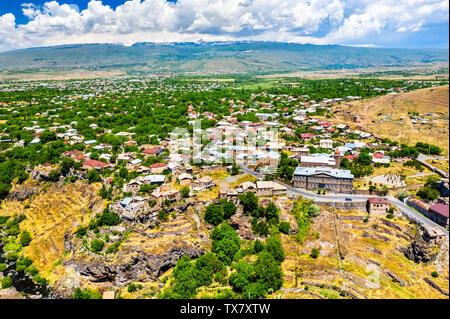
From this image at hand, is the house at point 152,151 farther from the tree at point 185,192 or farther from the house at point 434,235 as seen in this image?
the house at point 434,235

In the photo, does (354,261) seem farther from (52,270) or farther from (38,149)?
A: (38,149)

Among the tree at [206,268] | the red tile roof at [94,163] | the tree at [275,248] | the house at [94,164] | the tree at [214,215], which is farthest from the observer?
the red tile roof at [94,163]

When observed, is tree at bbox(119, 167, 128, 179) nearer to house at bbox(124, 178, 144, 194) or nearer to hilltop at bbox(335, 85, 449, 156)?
house at bbox(124, 178, 144, 194)

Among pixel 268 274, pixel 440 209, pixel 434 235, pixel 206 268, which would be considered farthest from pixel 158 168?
pixel 440 209

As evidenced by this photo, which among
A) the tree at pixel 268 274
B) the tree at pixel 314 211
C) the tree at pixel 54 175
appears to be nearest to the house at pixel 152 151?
the tree at pixel 54 175

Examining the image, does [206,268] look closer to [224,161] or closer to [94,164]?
[224,161]

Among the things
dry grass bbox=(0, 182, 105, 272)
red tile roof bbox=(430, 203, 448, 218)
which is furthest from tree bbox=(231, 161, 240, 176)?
red tile roof bbox=(430, 203, 448, 218)
